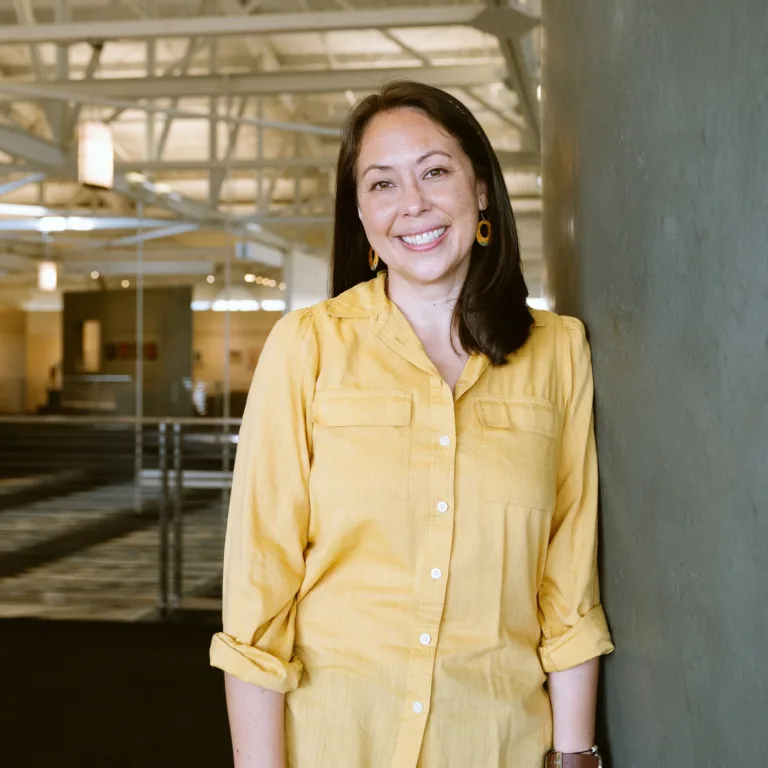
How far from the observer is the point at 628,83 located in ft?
3.16

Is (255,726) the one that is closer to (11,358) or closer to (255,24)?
(255,24)

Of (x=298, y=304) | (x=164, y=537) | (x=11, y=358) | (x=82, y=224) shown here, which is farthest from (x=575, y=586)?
(x=298, y=304)

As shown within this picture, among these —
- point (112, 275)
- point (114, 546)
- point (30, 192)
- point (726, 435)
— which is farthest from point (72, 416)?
point (726, 435)

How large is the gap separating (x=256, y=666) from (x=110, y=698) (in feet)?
8.11

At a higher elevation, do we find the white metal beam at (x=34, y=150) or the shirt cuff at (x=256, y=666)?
the white metal beam at (x=34, y=150)

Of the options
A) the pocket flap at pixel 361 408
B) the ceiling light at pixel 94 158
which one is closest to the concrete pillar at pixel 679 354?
the pocket flap at pixel 361 408

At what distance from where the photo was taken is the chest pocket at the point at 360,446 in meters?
1.18

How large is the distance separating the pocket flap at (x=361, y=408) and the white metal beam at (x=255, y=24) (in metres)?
4.62

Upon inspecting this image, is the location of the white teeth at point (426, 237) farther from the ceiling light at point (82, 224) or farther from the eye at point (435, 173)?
the ceiling light at point (82, 224)

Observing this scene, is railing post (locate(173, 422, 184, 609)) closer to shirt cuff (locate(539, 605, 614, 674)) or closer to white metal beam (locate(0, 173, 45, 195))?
shirt cuff (locate(539, 605, 614, 674))

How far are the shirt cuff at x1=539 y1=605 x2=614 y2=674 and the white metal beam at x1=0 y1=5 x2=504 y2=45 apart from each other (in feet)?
15.6

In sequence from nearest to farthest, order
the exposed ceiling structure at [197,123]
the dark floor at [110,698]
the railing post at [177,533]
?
1. the dark floor at [110,698]
2. the railing post at [177,533]
3. the exposed ceiling structure at [197,123]

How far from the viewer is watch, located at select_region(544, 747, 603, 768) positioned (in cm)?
121

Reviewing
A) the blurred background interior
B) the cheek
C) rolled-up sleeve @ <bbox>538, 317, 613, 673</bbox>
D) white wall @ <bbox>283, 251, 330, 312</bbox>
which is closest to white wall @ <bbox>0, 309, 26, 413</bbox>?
the blurred background interior
